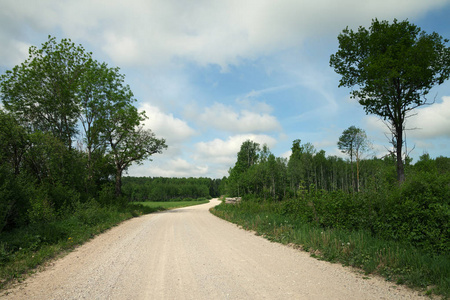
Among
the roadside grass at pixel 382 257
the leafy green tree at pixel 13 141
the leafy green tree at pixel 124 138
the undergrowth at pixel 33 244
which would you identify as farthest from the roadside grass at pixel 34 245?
the leafy green tree at pixel 124 138

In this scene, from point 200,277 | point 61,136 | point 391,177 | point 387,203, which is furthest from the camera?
point 61,136

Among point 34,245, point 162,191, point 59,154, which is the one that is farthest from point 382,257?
point 162,191

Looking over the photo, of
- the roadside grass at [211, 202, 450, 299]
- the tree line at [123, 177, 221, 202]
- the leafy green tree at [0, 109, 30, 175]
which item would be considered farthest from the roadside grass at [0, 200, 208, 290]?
the tree line at [123, 177, 221, 202]

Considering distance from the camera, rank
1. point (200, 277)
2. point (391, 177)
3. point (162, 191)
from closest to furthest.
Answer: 1. point (200, 277)
2. point (391, 177)
3. point (162, 191)

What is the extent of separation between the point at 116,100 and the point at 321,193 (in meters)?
24.1

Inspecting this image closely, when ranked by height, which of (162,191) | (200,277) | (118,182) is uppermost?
(118,182)

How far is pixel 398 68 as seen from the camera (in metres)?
14.4

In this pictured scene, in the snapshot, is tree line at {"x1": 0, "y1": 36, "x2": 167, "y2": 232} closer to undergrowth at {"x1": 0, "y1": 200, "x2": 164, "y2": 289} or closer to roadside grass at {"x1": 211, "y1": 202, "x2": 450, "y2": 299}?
undergrowth at {"x1": 0, "y1": 200, "x2": 164, "y2": 289}

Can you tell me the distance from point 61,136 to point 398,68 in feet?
90.6

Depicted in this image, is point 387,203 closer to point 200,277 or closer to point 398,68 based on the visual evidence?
point 200,277

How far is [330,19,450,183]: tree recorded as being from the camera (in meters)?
14.1

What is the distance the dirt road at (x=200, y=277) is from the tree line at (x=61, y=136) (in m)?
5.13

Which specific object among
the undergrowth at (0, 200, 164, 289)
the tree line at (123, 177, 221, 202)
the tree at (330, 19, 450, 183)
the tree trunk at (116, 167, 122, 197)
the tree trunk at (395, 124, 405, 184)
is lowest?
the tree line at (123, 177, 221, 202)

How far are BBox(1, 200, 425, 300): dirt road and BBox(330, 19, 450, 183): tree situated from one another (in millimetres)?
10663
